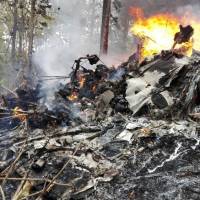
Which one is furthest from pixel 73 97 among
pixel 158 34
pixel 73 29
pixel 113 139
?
pixel 73 29

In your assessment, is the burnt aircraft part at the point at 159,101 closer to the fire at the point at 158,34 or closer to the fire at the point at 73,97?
the fire at the point at 73,97

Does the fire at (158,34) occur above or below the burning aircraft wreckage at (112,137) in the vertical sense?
above

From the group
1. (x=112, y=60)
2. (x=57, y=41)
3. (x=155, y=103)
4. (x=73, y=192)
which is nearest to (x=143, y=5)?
(x=112, y=60)

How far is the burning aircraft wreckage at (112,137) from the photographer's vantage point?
5547 mm

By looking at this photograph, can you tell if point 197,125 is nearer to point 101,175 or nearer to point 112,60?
point 101,175

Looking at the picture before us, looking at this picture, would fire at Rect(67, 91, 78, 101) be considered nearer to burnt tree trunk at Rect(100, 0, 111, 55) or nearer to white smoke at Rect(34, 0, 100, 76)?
burnt tree trunk at Rect(100, 0, 111, 55)

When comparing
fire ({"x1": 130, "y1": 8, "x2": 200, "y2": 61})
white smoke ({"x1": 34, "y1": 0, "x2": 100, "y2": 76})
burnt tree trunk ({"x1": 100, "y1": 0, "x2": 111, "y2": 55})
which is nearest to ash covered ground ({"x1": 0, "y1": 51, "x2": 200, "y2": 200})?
fire ({"x1": 130, "y1": 8, "x2": 200, "y2": 61})

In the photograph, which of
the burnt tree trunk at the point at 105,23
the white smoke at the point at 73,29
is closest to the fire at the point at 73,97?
the burnt tree trunk at the point at 105,23

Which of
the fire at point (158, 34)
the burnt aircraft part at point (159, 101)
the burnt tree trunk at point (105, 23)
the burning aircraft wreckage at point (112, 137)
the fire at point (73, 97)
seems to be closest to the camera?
the burning aircraft wreckage at point (112, 137)

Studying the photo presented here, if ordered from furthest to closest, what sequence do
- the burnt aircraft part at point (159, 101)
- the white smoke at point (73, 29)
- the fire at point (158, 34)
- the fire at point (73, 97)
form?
the white smoke at point (73, 29)
the fire at point (158, 34)
the fire at point (73, 97)
the burnt aircraft part at point (159, 101)

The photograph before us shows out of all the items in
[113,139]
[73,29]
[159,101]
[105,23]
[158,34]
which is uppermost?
[105,23]

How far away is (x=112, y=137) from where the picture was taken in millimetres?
7348

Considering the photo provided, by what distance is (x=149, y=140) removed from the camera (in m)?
6.97

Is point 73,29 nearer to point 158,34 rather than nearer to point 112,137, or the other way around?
point 158,34
